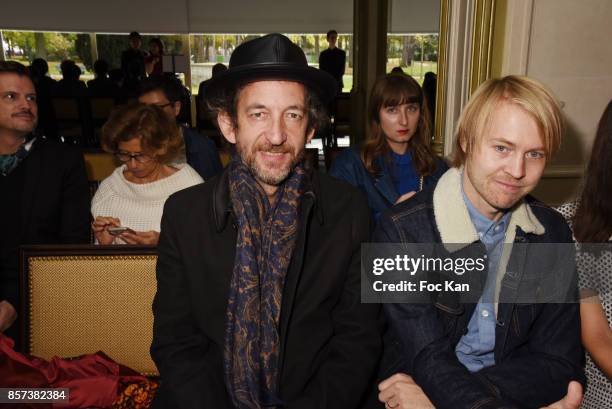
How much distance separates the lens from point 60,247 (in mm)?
1836

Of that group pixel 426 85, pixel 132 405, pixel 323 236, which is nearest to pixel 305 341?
pixel 323 236

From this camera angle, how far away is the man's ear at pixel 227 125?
1.61 metres

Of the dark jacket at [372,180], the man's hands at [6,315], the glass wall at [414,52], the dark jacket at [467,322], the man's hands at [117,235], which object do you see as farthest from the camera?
the glass wall at [414,52]

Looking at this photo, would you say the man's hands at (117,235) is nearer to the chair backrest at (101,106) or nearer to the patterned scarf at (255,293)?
the patterned scarf at (255,293)

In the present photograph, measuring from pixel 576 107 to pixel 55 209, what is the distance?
2.64m

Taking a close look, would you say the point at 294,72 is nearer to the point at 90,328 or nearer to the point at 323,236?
the point at 323,236

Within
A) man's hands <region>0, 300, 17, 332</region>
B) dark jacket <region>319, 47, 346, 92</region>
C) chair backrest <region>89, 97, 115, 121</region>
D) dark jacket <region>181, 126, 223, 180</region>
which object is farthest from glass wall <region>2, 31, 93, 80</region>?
man's hands <region>0, 300, 17, 332</region>

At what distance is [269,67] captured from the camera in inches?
57.1

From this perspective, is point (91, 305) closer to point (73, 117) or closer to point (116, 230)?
point (116, 230)

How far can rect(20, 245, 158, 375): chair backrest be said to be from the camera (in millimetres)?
1829

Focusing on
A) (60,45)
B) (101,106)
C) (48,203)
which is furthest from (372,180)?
(60,45)

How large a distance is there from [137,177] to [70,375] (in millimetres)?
1039

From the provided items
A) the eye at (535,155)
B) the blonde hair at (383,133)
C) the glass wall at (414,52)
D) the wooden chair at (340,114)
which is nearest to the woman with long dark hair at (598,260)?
the eye at (535,155)

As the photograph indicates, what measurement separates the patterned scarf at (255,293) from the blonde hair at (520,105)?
0.54 m
